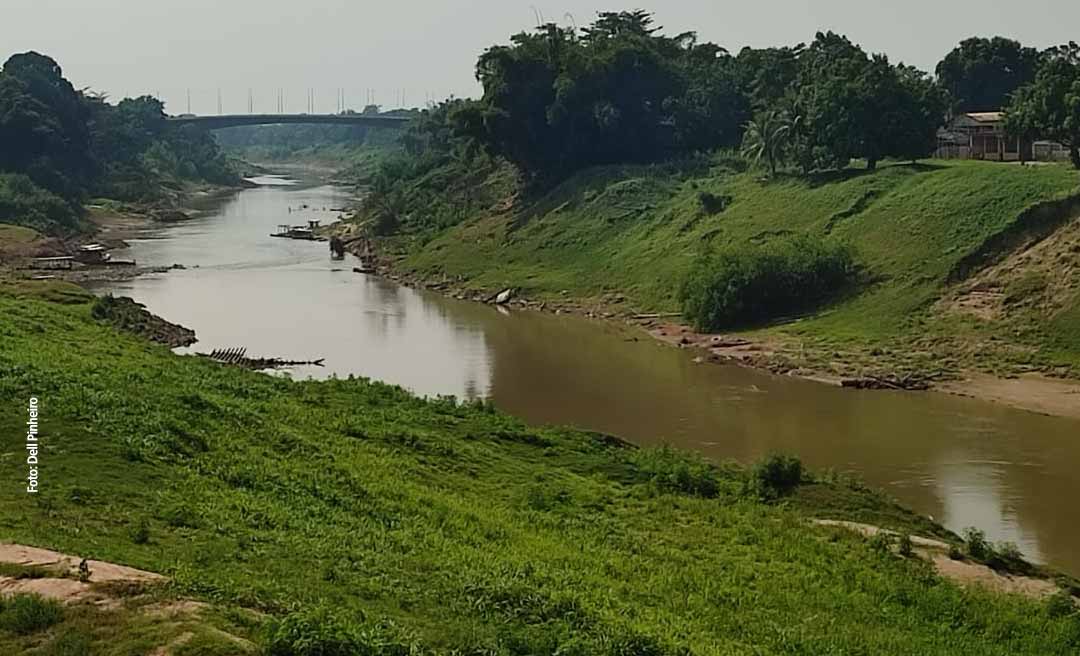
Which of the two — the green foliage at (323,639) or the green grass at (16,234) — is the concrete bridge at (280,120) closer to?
the green grass at (16,234)

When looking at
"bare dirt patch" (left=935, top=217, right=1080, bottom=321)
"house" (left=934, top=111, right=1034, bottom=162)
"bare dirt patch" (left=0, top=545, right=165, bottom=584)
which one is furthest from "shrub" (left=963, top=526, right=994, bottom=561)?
"house" (left=934, top=111, right=1034, bottom=162)

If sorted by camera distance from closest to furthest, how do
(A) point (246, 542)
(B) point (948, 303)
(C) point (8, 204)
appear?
(A) point (246, 542) < (B) point (948, 303) < (C) point (8, 204)

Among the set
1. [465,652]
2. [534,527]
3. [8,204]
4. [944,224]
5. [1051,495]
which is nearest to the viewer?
[465,652]

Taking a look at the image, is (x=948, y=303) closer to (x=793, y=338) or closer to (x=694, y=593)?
(x=793, y=338)

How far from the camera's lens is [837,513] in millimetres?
19906

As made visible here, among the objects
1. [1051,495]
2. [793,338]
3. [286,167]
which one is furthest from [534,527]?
[286,167]

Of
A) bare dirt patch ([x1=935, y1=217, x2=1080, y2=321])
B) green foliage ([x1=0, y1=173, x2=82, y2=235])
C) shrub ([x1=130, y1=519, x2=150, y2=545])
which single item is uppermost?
green foliage ([x1=0, y1=173, x2=82, y2=235])

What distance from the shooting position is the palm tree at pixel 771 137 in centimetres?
5575

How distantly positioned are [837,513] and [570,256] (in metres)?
39.9

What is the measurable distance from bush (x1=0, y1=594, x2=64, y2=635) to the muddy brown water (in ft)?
53.6

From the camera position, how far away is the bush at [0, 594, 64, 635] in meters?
8.77

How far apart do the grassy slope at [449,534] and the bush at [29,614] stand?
0.63ft

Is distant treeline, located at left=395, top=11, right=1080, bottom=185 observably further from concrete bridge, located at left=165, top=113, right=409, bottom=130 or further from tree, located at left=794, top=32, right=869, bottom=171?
concrete bridge, located at left=165, top=113, right=409, bottom=130

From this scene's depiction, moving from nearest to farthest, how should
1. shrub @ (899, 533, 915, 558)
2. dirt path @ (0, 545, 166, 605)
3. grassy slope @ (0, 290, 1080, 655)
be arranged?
1. dirt path @ (0, 545, 166, 605)
2. grassy slope @ (0, 290, 1080, 655)
3. shrub @ (899, 533, 915, 558)
